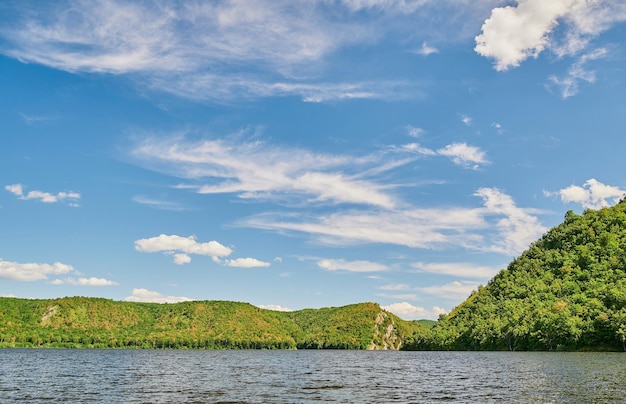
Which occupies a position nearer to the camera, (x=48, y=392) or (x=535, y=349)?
(x=48, y=392)

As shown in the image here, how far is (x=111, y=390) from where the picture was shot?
58750mm

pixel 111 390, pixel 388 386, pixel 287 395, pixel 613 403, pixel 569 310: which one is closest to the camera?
pixel 613 403

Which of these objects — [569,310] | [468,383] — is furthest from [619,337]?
[468,383]

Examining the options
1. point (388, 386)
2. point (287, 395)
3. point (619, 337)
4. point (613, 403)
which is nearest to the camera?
point (613, 403)

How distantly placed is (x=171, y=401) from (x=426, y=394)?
84.6 feet

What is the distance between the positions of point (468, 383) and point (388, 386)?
10.4 meters

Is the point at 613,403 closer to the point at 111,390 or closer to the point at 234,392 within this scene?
the point at 234,392

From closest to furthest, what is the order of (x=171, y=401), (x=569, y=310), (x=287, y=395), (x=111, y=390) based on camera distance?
(x=171, y=401)
(x=287, y=395)
(x=111, y=390)
(x=569, y=310)

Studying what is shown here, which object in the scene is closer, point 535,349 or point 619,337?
point 619,337

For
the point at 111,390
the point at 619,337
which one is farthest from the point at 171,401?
the point at 619,337

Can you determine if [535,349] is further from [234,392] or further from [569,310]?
[234,392]

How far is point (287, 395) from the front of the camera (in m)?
52.9

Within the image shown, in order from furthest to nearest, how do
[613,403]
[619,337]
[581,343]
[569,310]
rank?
1. [569,310]
2. [581,343]
3. [619,337]
4. [613,403]

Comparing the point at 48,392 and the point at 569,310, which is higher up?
the point at 569,310
